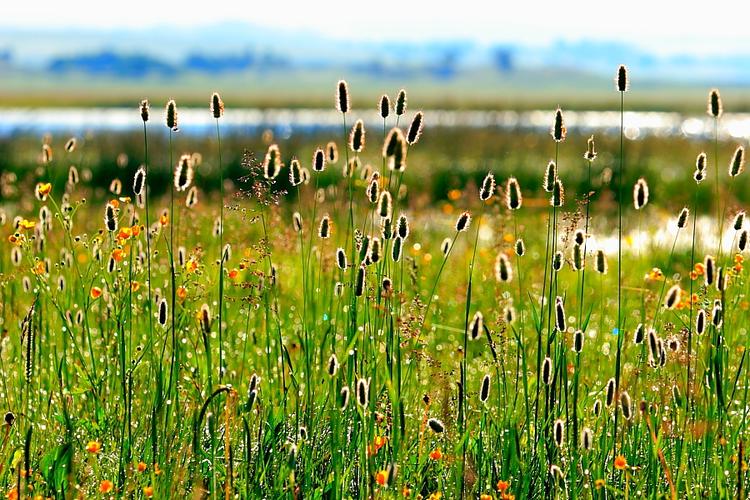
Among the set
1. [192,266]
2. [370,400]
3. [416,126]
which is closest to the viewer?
[416,126]

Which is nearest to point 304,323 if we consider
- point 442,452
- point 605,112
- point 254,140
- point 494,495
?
point 442,452

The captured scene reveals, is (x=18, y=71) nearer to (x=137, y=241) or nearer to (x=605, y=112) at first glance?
(x=605, y=112)

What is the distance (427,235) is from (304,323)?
6.21m

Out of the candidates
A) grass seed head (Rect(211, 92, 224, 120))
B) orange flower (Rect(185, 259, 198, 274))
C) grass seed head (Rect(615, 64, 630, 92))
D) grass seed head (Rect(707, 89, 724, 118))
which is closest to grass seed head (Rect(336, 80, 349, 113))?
grass seed head (Rect(211, 92, 224, 120))

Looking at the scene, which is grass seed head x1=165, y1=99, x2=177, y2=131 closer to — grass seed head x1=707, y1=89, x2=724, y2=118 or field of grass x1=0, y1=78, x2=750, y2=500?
field of grass x1=0, y1=78, x2=750, y2=500

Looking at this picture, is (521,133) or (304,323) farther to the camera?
(521,133)

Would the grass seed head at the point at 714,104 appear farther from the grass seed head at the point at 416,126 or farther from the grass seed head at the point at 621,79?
the grass seed head at the point at 416,126

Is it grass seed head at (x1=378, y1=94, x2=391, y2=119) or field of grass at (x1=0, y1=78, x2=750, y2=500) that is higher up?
grass seed head at (x1=378, y1=94, x2=391, y2=119)

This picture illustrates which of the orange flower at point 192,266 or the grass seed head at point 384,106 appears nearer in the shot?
the grass seed head at point 384,106

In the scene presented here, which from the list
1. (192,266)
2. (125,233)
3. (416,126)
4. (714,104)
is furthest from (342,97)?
(714,104)

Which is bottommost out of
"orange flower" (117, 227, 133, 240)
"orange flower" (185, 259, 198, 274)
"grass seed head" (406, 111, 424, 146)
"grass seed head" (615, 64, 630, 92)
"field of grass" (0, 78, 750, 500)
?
"field of grass" (0, 78, 750, 500)

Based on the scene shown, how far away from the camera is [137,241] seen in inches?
186

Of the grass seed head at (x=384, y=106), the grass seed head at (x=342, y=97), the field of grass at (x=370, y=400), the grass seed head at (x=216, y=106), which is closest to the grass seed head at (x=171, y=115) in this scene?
the field of grass at (x=370, y=400)

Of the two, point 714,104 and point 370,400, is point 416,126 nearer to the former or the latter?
point 370,400
